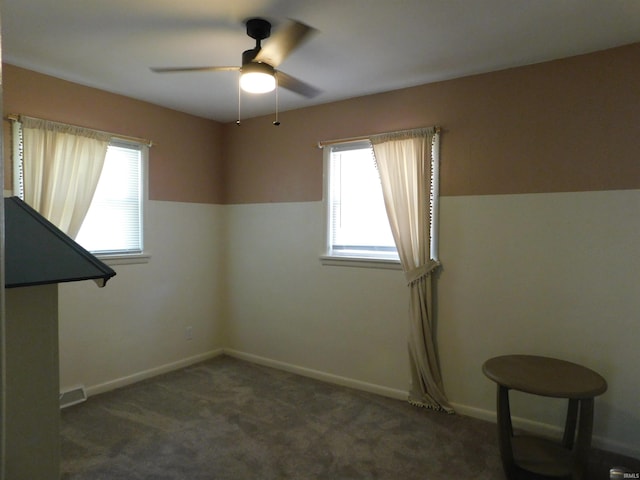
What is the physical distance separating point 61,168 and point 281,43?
2.13 m

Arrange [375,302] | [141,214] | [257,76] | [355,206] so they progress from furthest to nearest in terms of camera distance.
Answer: [141,214], [355,206], [375,302], [257,76]

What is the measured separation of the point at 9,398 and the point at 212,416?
2.20 m

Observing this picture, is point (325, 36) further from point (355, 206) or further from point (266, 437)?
point (266, 437)

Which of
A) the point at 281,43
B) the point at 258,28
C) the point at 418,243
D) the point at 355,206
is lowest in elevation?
the point at 418,243

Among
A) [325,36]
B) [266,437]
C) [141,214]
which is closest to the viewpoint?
[325,36]

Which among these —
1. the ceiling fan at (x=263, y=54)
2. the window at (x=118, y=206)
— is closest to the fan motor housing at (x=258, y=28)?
the ceiling fan at (x=263, y=54)

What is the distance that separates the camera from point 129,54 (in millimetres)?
2756

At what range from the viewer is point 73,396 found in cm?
328

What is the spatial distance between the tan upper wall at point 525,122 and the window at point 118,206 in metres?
1.62

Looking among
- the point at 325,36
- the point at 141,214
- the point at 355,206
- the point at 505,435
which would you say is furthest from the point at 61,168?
the point at 505,435

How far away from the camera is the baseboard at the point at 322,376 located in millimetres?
3479

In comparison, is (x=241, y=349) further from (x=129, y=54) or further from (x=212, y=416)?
(x=129, y=54)

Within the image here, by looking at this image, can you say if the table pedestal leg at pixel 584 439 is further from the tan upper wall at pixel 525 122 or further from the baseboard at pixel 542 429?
the tan upper wall at pixel 525 122

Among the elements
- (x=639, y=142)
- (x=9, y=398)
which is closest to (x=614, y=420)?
(x=639, y=142)
